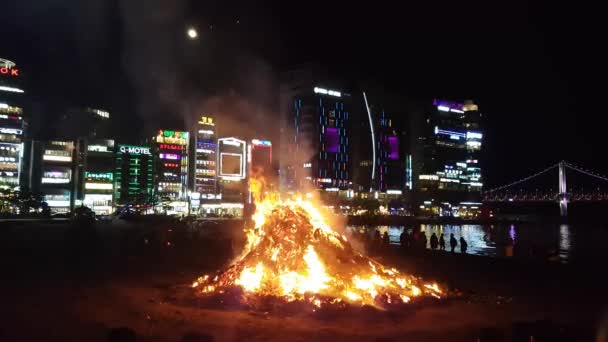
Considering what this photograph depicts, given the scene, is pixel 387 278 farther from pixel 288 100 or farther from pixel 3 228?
pixel 288 100

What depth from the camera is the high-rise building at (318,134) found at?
142 m

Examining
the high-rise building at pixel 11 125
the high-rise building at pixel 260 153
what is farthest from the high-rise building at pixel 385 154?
the high-rise building at pixel 11 125

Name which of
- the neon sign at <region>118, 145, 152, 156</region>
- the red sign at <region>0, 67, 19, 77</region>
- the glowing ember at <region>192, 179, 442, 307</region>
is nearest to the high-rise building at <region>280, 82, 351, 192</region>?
the neon sign at <region>118, 145, 152, 156</region>

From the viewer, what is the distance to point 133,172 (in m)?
134

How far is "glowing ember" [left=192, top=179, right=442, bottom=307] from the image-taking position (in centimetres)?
1426

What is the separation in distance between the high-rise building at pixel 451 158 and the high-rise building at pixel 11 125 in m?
118

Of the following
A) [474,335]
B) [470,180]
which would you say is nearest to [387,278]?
[474,335]

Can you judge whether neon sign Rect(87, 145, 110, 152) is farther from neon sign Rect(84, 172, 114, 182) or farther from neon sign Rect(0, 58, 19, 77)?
neon sign Rect(0, 58, 19, 77)

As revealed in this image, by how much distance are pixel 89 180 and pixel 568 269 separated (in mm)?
117621

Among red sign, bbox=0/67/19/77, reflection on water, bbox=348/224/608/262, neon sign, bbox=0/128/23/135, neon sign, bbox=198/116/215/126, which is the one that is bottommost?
reflection on water, bbox=348/224/608/262

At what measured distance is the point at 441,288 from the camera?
52.3ft

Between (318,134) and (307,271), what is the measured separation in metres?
128

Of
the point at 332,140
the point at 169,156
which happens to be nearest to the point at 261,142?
the point at 332,140

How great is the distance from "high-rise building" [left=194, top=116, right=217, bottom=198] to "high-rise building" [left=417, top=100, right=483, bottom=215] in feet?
234
